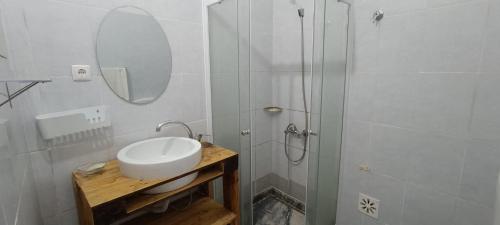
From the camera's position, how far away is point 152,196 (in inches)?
46.2

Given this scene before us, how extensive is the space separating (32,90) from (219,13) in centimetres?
119

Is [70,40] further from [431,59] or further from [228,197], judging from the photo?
[431,59]

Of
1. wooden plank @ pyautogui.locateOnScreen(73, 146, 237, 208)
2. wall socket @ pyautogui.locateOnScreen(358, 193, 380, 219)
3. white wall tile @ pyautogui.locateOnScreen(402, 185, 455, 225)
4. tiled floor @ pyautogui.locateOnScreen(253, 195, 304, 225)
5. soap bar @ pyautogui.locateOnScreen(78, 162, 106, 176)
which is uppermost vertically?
soap bar @ pyautogui.locateOnScreen(78, 162, 106, 176)

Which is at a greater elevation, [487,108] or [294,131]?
[487,108]

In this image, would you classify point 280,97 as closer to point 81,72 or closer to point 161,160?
point 161,160

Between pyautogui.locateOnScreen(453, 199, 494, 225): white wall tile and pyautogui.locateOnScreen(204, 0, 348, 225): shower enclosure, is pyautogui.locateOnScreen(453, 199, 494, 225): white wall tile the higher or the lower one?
the lower one

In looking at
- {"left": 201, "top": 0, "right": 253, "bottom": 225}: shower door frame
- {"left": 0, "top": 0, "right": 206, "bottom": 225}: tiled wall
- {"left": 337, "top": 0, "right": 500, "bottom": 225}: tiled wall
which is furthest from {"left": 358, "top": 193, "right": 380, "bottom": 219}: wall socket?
{"left": 0, "top": 0, "right": 206, "bottom": 225}: tiled wall

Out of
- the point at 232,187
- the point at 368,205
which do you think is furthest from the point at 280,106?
the point at 368,205

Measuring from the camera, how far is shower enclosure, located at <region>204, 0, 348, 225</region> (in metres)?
1.44

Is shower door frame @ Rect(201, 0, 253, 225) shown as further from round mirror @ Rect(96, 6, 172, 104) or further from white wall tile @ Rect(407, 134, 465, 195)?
white wall tile @ Rect(407, 134, 465, 195)

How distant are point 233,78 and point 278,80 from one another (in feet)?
2.11

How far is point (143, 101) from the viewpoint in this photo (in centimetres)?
146

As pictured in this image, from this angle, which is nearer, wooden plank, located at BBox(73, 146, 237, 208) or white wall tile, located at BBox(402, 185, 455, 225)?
wooden plank, located at BBox(73, 146, 237, 208)

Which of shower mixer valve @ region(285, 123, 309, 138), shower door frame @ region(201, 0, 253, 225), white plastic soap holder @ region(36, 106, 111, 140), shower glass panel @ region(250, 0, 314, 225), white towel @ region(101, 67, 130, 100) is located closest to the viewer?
white plastic soap holder @ region(36, 106, 111, 140)
